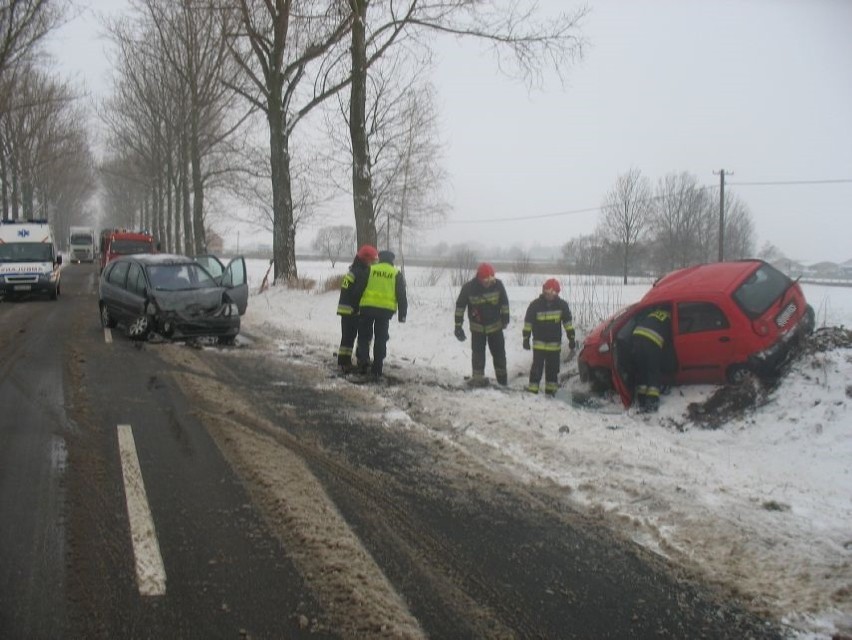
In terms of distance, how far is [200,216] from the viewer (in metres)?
28.3

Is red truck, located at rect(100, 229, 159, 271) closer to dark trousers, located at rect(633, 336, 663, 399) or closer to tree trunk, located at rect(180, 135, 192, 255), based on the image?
tree trunk, located at rect(180, 135, 192, 255)

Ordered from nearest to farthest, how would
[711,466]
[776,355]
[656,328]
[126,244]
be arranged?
[711,466] → [776,355] → [656,328] → [126,244]

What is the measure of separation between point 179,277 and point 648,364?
897cm

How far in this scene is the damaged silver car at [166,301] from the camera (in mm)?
11883

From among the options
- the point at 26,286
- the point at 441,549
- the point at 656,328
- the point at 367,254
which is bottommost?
the point at 441,549

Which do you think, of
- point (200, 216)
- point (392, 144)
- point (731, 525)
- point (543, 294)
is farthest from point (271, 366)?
point (392, 144)

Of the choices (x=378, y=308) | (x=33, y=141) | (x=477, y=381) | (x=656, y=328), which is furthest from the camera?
(x=33, y=141)

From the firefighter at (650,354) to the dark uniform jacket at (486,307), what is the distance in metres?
2.10

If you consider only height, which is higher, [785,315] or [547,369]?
[785,315]

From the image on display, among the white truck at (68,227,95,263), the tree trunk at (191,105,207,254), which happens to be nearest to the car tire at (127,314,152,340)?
the tree trunk at (191,105,207,254)

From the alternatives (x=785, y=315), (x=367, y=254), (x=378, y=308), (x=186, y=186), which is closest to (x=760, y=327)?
(x=785, y=315)

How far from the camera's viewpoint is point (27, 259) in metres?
21.0

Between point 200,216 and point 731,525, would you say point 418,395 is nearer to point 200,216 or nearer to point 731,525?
point 731,525

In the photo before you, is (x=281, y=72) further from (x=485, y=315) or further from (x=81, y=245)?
(x=81, y=245)
